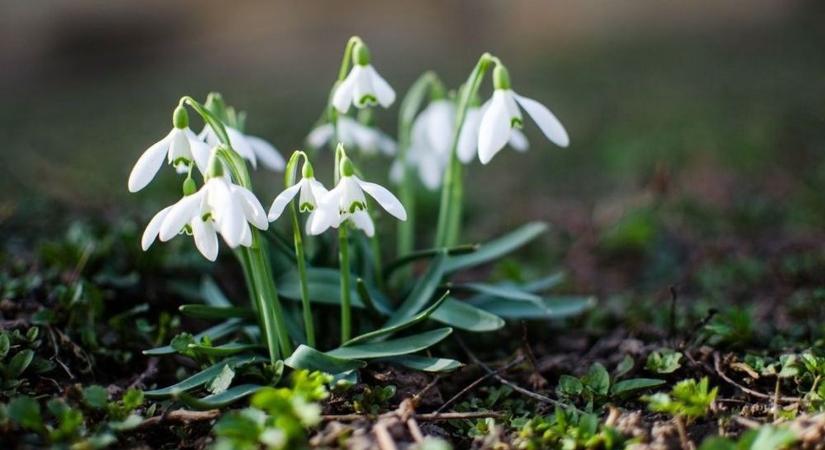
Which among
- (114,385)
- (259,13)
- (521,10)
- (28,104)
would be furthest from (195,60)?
(114,385)

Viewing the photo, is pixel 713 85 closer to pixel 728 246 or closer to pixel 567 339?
pixel 728 246

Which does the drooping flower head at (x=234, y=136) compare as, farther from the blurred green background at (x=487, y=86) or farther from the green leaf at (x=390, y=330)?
the blurred green background at (x=487, y=86)

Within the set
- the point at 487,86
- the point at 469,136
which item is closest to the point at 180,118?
the point at 469,136

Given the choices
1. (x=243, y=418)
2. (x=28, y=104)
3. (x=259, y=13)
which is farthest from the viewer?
(x=259, y=13)

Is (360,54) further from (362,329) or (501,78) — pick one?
(362,329)

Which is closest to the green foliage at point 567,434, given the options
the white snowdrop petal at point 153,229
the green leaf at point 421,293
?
the green leaf at point 421,293

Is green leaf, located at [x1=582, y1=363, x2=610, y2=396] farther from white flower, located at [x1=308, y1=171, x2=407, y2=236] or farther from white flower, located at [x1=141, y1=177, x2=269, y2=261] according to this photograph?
white flower, located at [x1=141, y1=177, x2=269, y2=261]

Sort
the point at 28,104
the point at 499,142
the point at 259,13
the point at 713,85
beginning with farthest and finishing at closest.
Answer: the point at 259,13
the point at 28,104
the point at 713,85
the point at 499,142
